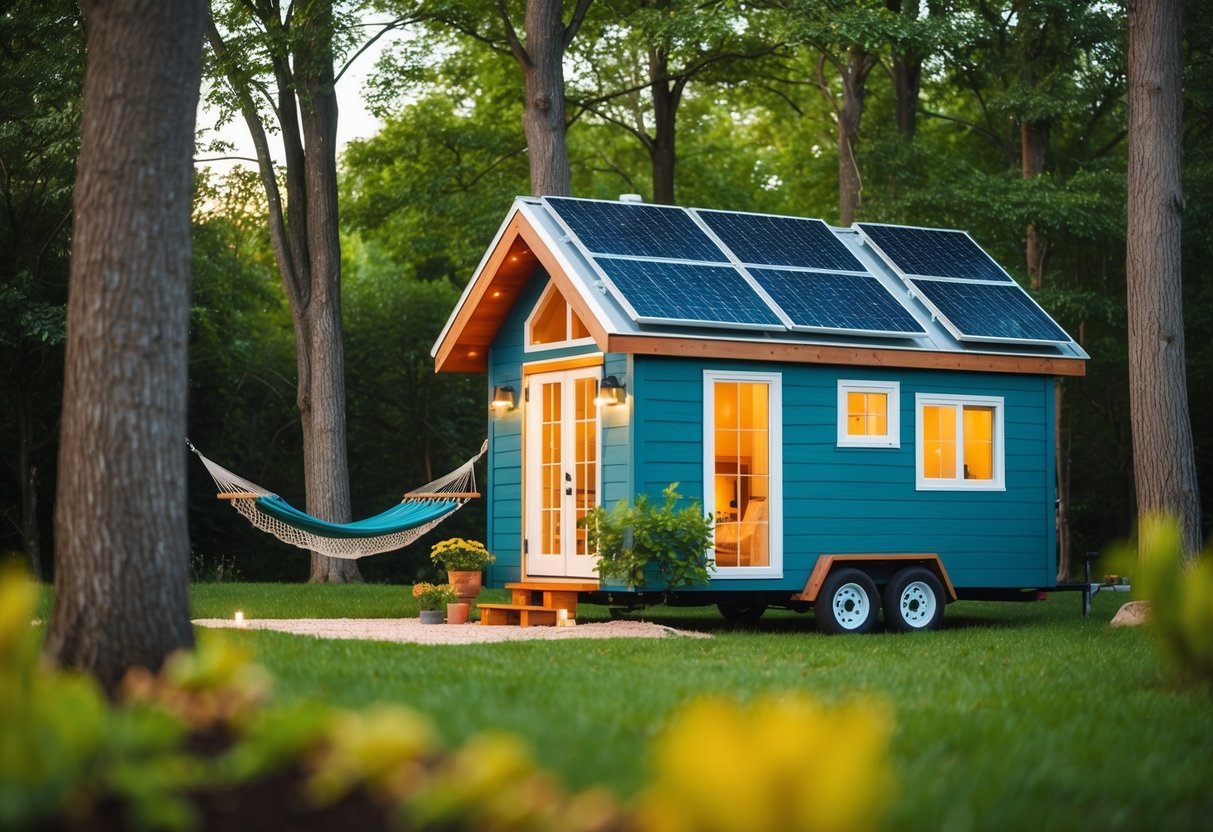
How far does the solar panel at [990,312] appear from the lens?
1382 centimetres

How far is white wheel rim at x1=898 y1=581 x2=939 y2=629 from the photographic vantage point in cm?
1326

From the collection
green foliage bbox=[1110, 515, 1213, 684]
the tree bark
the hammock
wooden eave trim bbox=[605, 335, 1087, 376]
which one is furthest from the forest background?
green foliage bbox=[1110, 515, 1213, 684]

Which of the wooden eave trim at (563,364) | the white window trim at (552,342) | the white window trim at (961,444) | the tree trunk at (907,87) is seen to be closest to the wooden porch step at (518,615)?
the wooden eave trim at (563,364)

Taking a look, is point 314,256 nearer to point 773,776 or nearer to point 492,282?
point 492,282

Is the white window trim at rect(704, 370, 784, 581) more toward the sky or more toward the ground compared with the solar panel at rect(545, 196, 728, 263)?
more toward the ground

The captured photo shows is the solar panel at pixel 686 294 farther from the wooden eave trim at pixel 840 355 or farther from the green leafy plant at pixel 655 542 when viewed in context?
the green leafy plant at pixel 655 542

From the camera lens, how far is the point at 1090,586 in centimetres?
1444

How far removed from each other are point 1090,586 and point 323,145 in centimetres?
1117

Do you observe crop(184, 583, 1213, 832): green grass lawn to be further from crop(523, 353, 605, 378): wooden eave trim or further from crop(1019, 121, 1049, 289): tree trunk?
crop(1019, 121, 1049, 289): tree trunk

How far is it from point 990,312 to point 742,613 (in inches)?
145

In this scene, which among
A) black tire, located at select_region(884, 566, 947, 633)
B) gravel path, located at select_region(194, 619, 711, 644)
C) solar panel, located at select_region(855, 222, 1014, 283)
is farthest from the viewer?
solar panel, located at select_region(855, 222, 1014, 283)

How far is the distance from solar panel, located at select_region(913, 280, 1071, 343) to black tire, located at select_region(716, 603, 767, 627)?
10.4ft

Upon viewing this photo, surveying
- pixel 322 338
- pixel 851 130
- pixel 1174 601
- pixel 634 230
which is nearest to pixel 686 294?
pixel 634 230

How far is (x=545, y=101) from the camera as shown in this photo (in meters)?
17.6
